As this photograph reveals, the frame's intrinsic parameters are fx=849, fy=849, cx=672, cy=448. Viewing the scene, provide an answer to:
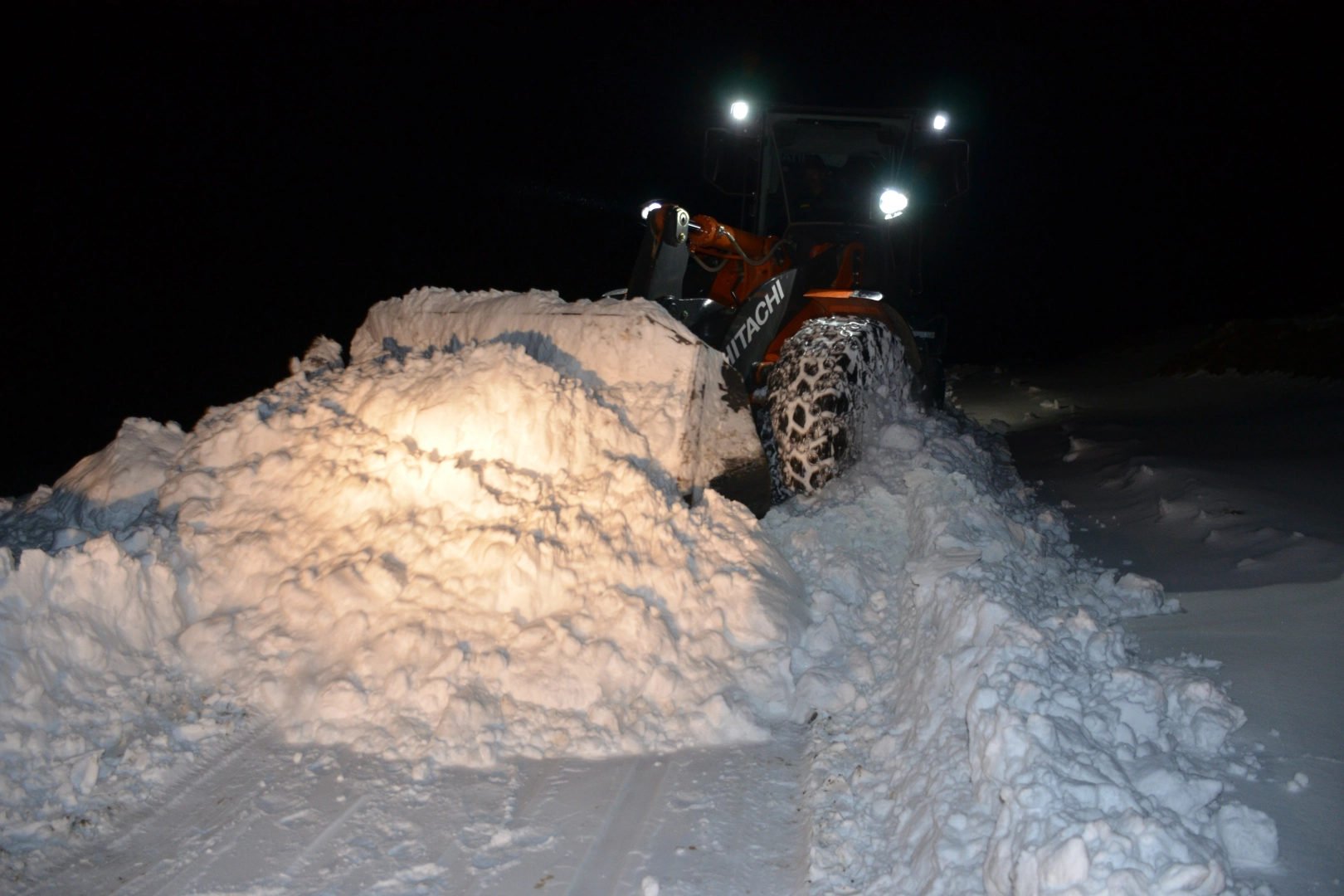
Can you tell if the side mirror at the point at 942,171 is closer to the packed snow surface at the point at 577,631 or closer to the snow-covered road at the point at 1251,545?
the snow-covered road at the point at 1251,545

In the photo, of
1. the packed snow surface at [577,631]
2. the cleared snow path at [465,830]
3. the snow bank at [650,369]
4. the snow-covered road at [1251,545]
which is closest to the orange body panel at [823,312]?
the snow bank at [650,369]

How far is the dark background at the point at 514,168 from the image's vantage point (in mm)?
12297

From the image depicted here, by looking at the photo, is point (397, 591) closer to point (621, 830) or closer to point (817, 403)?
point (621, 830)

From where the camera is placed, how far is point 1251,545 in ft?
12.6

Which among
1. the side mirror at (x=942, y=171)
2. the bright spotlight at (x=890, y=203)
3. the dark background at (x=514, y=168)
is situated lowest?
the bright spotlight at (x=890, y=203)

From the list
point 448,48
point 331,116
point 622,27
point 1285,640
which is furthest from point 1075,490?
point 622,27

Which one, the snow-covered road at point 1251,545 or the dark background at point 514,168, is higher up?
the dark background at point 514,168

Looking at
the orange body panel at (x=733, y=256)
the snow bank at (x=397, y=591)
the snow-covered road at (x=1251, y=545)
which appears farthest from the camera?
the orange body panel at (x=733, y=256)

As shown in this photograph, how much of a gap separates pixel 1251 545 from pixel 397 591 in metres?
3.75

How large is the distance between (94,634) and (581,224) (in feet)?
85.7

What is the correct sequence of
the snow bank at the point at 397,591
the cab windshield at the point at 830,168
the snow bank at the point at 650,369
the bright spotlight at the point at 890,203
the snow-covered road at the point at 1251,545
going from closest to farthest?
the snow-covered road at the point at 1251,545 < the snow bank at the point at 397,591 < the snow bank at the point at 650,369 < the bright spotlight at the point at 890,203 < the cab windshield at the point at 830,168

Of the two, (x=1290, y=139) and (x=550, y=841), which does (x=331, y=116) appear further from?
(x=1290, y=139)

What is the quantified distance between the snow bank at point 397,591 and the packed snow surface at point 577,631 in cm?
1

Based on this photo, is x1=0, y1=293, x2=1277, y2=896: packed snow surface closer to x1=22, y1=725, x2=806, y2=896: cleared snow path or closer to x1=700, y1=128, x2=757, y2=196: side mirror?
x1=22, y1=725, x2=806, y2=896: cleared snow path
